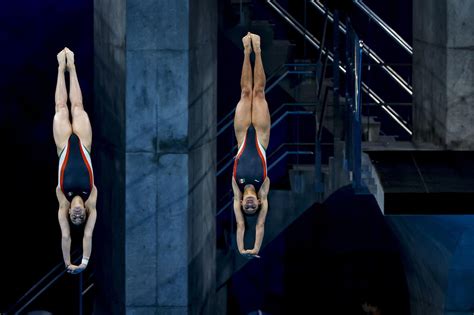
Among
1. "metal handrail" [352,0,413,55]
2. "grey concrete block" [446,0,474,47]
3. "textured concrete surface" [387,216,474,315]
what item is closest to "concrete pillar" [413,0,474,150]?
"grey concrete block" [446,0,474,47]

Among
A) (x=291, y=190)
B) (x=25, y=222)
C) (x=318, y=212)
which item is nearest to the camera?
(x=291, y=190)

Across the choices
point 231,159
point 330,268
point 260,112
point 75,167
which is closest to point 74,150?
point 75,167

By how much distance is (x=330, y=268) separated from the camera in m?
16.1

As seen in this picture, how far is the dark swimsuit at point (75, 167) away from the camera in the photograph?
10938 millimetres

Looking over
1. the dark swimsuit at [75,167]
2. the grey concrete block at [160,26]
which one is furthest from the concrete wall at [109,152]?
the dark swimsuit at [75,167]

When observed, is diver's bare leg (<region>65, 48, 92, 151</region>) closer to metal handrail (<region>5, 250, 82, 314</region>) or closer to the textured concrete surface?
metal handrail (<region>5, 250, 82, 314</region>)

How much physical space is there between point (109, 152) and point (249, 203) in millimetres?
2398

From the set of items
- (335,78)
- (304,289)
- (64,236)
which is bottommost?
(304,289)

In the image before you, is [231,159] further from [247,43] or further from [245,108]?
[247,43]

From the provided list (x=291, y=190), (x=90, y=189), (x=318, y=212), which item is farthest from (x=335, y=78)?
(x=318, y=212)

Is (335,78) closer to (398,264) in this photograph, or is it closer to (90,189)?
(90,189)

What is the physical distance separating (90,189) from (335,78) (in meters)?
2.89

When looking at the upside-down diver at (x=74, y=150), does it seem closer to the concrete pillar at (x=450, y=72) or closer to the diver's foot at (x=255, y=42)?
the diver's foot at (x=255, y=42)

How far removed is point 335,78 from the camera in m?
12.3
